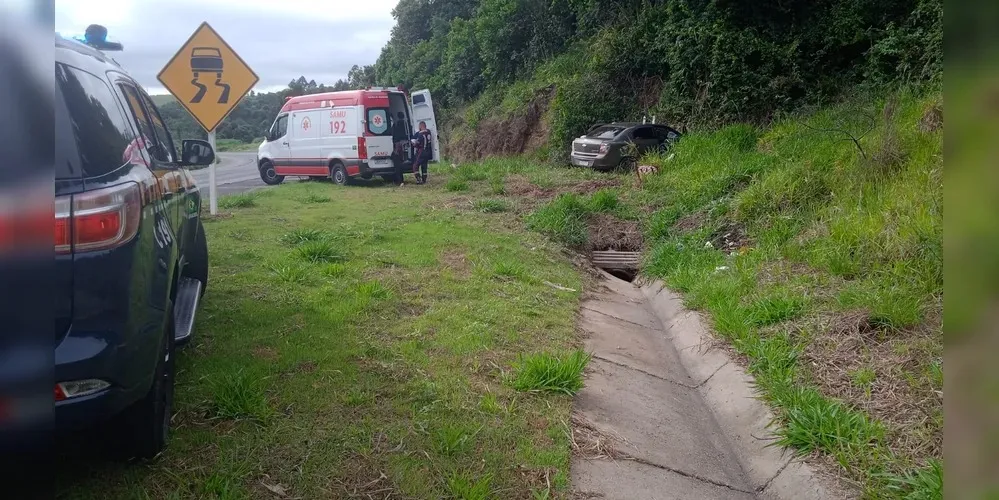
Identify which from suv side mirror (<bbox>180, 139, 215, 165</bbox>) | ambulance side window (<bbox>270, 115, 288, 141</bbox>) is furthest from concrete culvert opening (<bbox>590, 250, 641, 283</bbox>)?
ambulance side window (<bbox>270, 115, 288, 141</bbox>)

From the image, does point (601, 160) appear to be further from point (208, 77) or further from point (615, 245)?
point (208, 77)

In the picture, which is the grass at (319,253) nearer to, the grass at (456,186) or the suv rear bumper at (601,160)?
the grass at (456,186)

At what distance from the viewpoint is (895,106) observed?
9977mm

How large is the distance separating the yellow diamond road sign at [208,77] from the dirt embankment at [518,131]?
49.8 ft

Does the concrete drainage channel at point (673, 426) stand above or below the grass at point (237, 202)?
below

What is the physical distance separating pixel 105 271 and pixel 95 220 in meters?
0.18

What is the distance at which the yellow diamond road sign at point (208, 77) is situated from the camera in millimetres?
9898

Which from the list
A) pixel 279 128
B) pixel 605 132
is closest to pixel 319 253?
pixel 605 132

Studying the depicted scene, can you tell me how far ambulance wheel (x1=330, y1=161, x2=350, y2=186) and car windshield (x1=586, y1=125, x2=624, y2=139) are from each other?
612 centimetres

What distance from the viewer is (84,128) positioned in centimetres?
275

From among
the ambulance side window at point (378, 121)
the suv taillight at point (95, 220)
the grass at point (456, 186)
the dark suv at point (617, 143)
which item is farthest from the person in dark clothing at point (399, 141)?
the suv taillight at point (95, 220)

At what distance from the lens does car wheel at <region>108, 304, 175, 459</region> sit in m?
3.04

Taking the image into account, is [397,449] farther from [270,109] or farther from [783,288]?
[270,109]

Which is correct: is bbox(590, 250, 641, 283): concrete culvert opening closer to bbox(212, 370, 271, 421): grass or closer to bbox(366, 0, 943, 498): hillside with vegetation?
bbox(366, 0, 943, 498): hillside with vegetation
